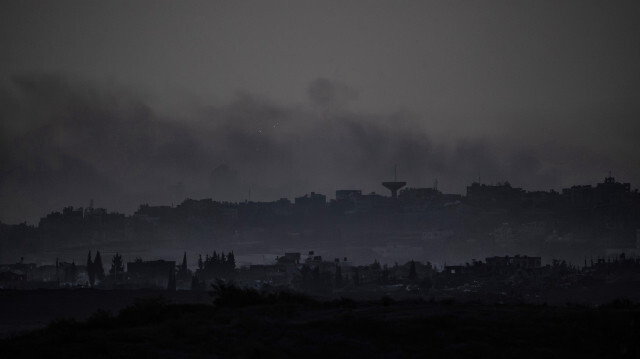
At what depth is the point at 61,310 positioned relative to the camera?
148 meters

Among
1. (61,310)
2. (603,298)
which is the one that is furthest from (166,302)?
(603,298)

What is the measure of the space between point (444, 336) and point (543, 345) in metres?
3.50

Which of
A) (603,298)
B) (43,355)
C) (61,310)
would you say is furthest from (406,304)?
(603,298)

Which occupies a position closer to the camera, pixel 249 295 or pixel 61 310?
pixel 249 295

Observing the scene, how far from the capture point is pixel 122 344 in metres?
30.9

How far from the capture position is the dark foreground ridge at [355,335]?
3067 centimetres

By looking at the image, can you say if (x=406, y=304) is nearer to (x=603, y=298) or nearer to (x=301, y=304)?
(x=301, y=304)

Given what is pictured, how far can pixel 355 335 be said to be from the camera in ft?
108

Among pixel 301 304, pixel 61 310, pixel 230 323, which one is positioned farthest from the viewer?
pixel 61 310

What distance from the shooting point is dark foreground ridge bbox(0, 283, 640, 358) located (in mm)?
30672

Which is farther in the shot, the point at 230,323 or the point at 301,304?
the point at 301,304

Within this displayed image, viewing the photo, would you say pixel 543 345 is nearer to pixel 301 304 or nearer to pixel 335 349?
pixel 335 349

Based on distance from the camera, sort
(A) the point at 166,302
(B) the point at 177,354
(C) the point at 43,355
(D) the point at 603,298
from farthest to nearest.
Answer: (D) the point at 603,298 < (A) the point at 166,302 < (B) the point at 177,354 < (C) the point at 43,355

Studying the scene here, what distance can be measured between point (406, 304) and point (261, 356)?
42.8 ft
